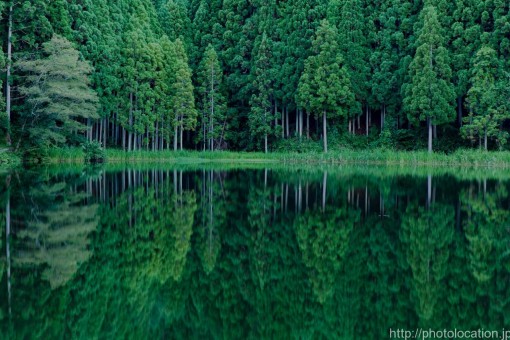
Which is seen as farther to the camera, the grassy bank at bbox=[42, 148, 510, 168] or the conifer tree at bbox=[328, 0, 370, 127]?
the conifer tree at bbox=[328, 0, 370, 127]


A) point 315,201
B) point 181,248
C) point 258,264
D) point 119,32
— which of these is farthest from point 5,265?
point 119,32

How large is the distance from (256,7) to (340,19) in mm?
7773

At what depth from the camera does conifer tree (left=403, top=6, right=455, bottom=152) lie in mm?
37938

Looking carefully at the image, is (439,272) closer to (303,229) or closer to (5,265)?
(303,229)

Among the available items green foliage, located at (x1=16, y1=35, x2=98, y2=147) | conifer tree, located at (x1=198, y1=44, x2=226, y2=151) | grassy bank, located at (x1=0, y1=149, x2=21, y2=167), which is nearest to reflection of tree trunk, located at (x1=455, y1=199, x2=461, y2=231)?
grassy bank, located at (x1=0, y1=149, x2=21, y2=167)

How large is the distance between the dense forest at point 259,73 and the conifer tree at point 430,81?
9 centimetres

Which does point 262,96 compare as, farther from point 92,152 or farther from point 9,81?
point 9,81

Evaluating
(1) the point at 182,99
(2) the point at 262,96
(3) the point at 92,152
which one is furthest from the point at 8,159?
(2) the point at 262,96

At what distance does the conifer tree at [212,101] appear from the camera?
46.1 m

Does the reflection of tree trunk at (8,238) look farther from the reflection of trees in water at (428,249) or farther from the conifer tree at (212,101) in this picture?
the conifer tree at (212,101)

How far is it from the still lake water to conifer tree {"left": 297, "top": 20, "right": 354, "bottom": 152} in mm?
28590

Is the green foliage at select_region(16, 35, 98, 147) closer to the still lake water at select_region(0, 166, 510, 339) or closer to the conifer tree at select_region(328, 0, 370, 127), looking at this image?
the still lake water at select_region(0, 166, 510, 339)

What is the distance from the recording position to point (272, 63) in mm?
46438

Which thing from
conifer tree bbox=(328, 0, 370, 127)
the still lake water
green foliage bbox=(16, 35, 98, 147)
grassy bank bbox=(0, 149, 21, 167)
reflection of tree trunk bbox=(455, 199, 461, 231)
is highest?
conifer tree bbox=(328, 0, 370, 127)
